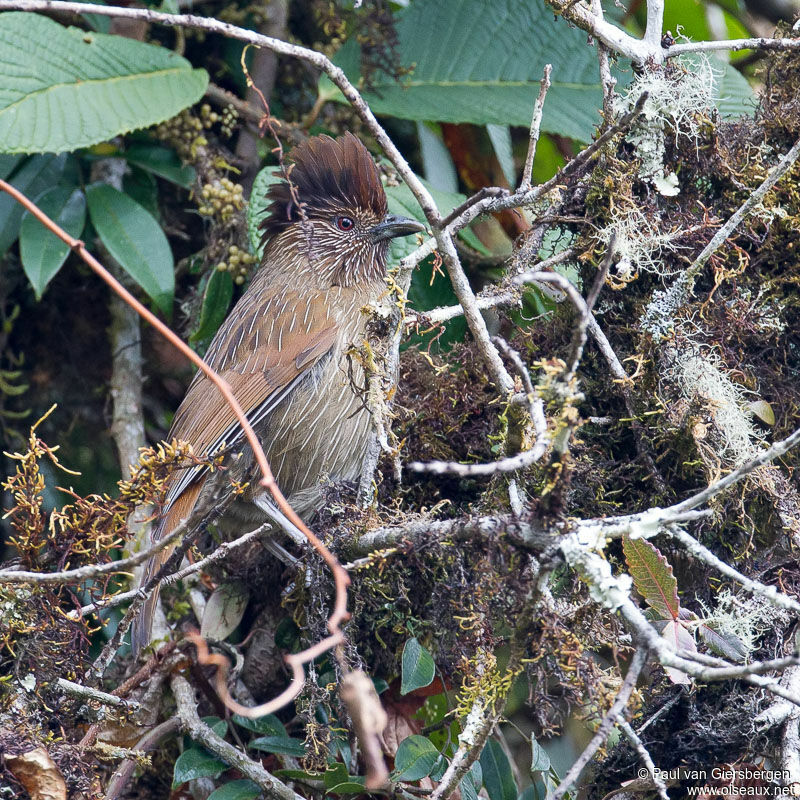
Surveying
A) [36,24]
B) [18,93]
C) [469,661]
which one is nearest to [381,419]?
[469,661]

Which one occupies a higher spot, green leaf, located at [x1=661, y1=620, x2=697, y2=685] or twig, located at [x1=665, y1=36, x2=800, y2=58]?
twig, located at [x1=665, y1=36, x2=800, y2=58]

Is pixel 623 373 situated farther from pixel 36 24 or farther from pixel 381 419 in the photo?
pixel 36 24

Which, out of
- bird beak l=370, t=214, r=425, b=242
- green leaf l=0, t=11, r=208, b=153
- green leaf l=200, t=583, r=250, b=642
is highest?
green leaf l=0, t=11, r=208, b=153

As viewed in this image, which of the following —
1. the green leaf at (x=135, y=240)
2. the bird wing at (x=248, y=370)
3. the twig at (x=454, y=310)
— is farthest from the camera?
the green leaf at (x=135, y=240)

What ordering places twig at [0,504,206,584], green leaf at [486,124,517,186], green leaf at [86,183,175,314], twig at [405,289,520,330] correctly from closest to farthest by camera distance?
twig at [0,504,206,584] < twig at [405,289,520,330] < green leaf at [86,183,175,314] < green leaf at [486,124,517,186]

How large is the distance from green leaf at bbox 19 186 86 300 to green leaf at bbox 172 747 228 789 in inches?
69.3

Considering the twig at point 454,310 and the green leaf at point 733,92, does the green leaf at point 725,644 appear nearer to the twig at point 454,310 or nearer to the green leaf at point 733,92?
the twig at point 454,310

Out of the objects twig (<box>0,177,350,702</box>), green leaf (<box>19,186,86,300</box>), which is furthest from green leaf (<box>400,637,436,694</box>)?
green leaf (<box>19,186,86,300</box>)

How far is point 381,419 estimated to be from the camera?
8.17 ft

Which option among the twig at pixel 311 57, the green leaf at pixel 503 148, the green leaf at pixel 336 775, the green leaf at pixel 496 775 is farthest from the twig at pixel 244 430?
the green leaf at pixel 503 148

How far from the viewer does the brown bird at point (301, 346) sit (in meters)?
3.36

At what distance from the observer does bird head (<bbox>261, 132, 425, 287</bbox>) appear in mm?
3852

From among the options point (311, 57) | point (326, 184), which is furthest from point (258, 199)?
point (311, 57)

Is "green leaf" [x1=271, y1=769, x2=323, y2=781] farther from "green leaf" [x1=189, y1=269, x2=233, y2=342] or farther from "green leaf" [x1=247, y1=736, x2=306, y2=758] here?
"green leaf" [x1=189, y1=269, x2=233, y2=342]
